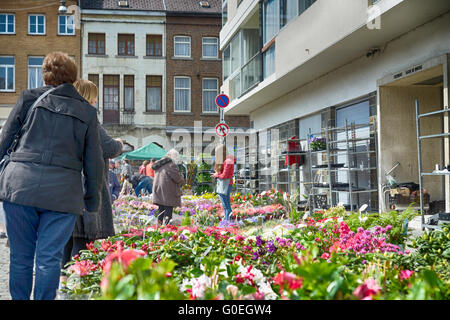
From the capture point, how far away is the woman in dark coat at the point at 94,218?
3.89 meters

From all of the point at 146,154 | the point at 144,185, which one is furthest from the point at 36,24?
the point at 144,185

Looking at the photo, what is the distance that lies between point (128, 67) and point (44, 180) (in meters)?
28.9

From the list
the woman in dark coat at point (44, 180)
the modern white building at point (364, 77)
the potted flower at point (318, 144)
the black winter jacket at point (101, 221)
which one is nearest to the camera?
the woman in dark coat at point (44, 180)

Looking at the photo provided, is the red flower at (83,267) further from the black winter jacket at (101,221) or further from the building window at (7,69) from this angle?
the building window at (7,69)

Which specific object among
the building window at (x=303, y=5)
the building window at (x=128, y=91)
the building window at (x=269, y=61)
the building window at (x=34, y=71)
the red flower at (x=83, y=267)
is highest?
the building window at (x=34, y=71)

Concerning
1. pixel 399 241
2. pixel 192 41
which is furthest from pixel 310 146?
pixel 192 41

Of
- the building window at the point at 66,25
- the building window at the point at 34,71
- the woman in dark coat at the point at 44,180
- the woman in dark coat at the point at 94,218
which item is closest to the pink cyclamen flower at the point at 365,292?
the woman in dark coat at the point at 44,180

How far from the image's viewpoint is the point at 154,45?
103 ft

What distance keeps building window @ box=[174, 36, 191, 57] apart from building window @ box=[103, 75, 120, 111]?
13.5 ft

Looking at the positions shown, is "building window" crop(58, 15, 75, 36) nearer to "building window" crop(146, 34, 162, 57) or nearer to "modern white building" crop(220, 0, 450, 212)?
"building window" crop(146, 34, 162, 57)

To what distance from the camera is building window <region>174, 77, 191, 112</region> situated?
103 feet

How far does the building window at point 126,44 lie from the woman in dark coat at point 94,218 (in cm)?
2813

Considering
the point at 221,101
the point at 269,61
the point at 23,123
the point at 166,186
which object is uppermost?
the point at 269,61

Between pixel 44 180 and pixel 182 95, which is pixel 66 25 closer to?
pixel 182 95
